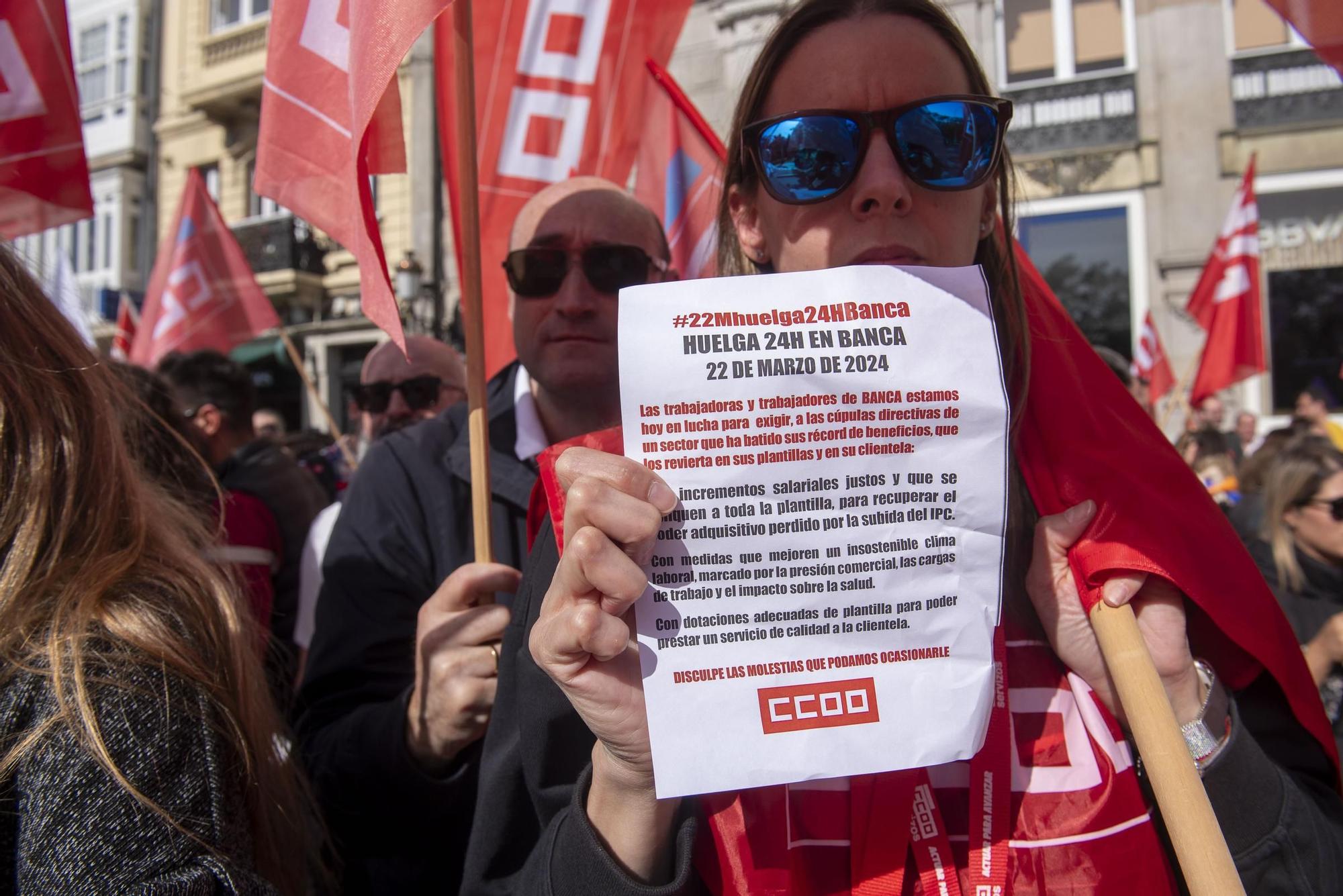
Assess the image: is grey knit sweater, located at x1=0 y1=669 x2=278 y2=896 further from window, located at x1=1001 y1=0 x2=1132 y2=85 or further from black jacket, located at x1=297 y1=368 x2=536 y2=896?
window, located at x1=1001 y1=0 x2=1132 y2=85

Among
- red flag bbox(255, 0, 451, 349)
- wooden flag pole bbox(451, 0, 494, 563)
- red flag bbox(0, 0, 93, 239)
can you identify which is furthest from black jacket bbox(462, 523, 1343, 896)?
red flag bbox(0, 0, 93, 239)

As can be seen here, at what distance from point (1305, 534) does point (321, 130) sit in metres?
3.19

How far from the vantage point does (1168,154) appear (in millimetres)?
10656

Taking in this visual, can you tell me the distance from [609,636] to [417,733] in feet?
2.56

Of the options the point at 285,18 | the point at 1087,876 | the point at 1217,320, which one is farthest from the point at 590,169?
the point at 1217,320

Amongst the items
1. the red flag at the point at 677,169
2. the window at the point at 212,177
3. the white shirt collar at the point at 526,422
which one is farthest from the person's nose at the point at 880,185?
the window at the point at 212,177

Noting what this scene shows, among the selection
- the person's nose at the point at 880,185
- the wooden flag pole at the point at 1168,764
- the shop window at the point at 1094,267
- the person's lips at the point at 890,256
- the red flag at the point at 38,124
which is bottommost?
the wooden flag pole at the point at 1168,764

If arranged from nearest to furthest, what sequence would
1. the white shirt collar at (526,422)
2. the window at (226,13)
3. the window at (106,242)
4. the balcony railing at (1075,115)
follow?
the white shirt collar at (526,422) < the balcony railing at (1075,115) < the window at (226,13) < the window at (106,242)

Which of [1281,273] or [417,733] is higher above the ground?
[1281,273]

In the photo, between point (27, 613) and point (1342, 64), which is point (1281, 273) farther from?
point (27, 613)

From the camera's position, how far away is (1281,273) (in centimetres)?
1069

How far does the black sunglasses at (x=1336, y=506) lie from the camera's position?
9.88ft

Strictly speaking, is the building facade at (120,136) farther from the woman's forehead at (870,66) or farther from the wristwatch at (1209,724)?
the wristwatch at (1209,724)

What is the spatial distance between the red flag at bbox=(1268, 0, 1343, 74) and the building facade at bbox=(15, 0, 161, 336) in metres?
21.4
